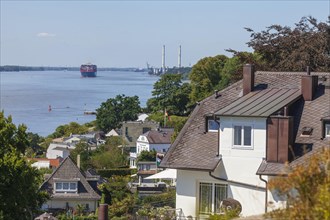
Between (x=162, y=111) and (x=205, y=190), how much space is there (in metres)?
105

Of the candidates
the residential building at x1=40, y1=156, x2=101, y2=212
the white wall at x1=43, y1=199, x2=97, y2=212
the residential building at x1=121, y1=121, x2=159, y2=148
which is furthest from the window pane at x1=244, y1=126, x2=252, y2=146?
the residential building at x1=121, y1=121, x2=159, y2=148

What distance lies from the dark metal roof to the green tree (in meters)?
82.2

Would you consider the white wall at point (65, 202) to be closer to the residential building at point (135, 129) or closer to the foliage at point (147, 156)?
the foliage at point (147, 156)

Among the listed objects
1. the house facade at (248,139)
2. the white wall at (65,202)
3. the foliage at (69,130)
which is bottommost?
the foliage at (69,130)

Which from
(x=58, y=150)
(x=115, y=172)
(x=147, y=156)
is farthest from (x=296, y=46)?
(x=58, y=150)

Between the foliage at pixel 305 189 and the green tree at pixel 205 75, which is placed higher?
the foliage at pixel 305 189

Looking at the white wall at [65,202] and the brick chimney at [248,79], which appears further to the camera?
the white wall at [65,202]

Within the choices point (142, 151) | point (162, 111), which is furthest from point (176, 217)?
point (162, 111)

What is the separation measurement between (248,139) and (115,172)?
5897 centimetres

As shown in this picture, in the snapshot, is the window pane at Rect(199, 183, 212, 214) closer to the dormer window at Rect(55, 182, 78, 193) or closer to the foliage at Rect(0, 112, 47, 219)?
the foliage at Rect(0, 112, 47, 219)

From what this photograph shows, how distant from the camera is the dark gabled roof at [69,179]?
189 feet

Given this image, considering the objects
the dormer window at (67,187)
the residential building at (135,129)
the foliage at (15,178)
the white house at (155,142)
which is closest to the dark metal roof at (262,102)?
the foliage at (15,178)

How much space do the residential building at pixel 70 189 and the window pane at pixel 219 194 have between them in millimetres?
36131

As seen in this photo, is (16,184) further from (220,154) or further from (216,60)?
(216,60)
